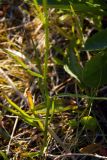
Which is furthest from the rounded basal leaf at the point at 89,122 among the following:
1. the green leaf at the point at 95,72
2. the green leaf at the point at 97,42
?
the green leaf at the point at 97,42

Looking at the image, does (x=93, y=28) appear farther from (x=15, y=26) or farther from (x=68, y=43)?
(x=15, y=26)

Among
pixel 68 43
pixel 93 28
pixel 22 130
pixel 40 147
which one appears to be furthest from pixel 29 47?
pixel 40 147

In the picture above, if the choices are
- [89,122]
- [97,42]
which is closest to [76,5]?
[97,42]

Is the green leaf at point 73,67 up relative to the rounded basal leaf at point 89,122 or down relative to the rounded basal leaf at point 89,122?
up

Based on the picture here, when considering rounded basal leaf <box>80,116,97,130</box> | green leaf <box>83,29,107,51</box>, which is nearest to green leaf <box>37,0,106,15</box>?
green leaf <box>83,29,107,51</box>

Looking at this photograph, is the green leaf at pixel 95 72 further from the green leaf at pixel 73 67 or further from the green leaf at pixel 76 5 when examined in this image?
the green leaf at pixel 76 5
